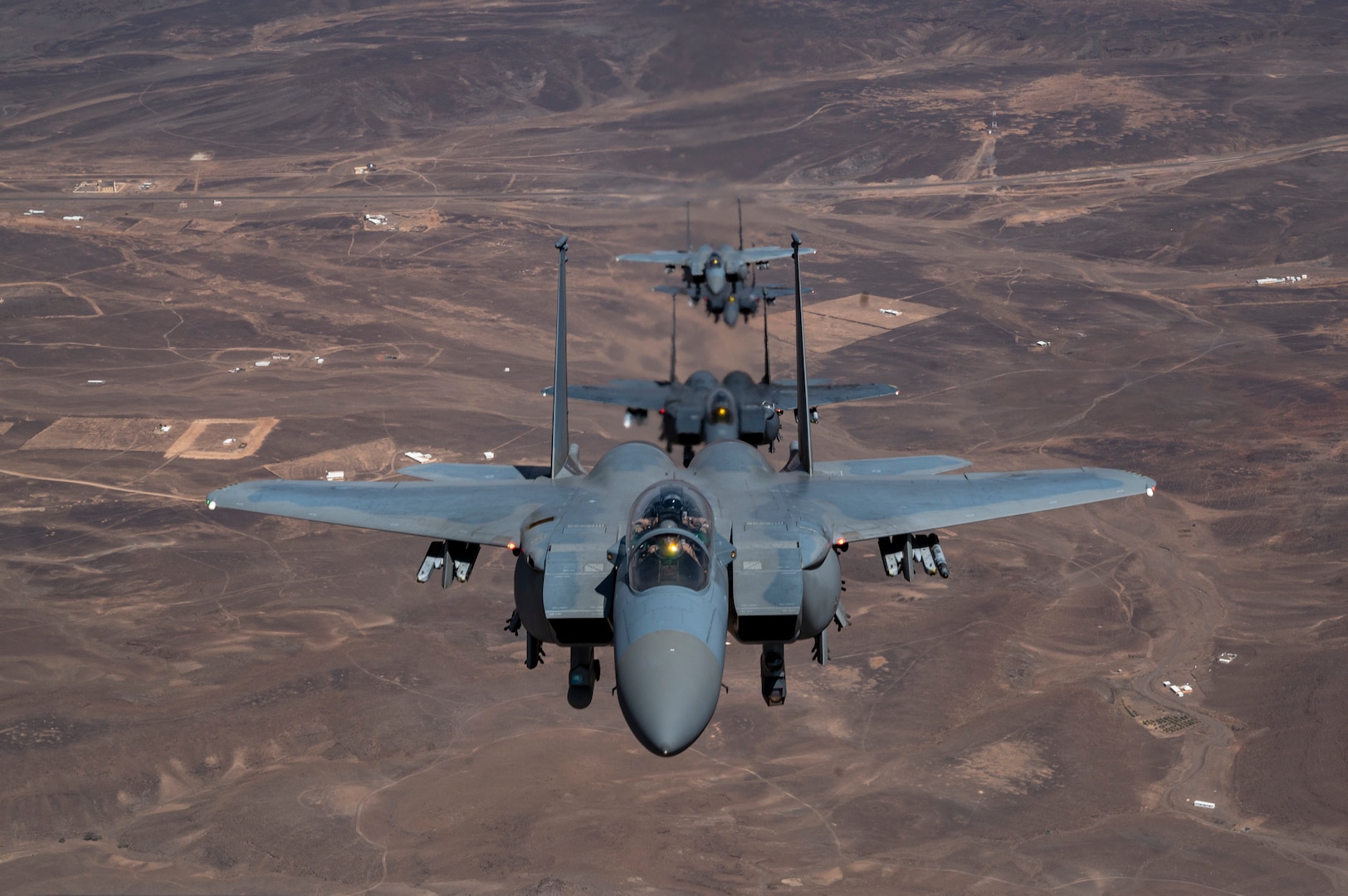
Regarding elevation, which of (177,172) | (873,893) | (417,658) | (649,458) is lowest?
(873,893)

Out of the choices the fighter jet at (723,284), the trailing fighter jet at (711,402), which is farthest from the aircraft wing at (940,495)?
the fighter jet at (723,284)

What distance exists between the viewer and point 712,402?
5378cm

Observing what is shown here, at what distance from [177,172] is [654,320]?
355 feet

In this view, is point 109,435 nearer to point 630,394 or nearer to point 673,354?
point 630,394

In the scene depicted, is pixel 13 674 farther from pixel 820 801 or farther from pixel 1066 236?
pixel 1066 236

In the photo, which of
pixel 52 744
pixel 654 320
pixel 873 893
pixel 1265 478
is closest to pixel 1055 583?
pixel 1265 478

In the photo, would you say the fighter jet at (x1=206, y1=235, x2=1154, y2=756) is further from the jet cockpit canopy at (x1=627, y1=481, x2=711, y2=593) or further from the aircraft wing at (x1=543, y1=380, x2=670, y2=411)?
the aircraft wing at (x1=543, y1=380, x2=670, y2=411)

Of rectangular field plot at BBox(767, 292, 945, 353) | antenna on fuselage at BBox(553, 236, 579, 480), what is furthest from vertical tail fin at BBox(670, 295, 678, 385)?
rectangular field plot at BBox(767, 292, 945, 353)

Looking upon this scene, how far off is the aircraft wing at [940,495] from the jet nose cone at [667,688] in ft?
26.0

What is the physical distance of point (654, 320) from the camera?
104375 mm

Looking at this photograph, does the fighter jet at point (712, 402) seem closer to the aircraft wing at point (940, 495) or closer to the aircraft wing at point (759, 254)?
the aircraft wing at point (940, 495)

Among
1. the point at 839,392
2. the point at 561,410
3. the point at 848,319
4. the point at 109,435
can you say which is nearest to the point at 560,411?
the point at 561,410

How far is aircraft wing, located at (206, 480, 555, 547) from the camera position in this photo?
36.6m

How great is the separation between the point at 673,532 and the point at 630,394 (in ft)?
102
